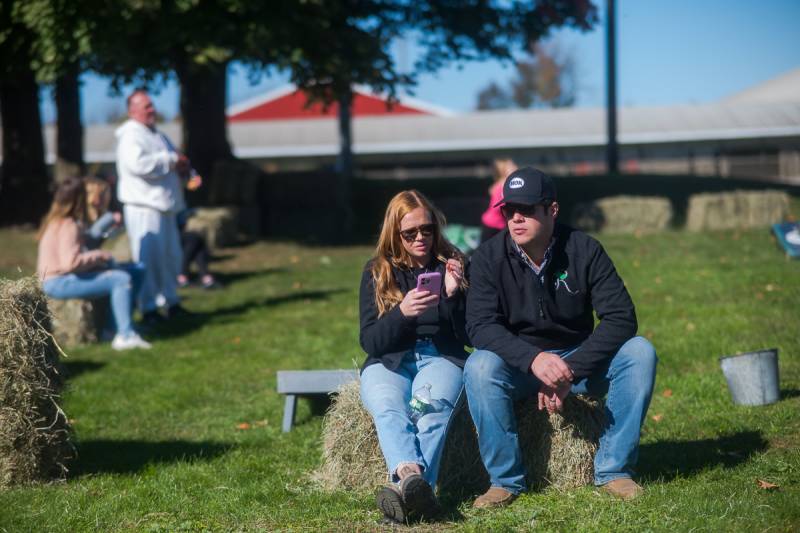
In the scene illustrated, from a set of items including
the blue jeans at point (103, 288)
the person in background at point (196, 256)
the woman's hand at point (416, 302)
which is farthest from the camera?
the person in background at point (196, 256)

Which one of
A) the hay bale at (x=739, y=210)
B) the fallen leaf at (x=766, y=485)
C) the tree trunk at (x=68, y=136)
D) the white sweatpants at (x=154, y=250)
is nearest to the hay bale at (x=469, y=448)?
the fallen leaf at (x=766, y=485)

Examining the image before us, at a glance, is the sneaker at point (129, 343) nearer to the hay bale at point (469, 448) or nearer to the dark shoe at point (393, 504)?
the hay bale at point (469, 448)

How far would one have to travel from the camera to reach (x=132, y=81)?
17.7 metres

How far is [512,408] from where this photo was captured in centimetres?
523

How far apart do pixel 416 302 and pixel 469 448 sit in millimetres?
837

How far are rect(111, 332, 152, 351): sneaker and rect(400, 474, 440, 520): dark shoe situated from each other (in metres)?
5.86

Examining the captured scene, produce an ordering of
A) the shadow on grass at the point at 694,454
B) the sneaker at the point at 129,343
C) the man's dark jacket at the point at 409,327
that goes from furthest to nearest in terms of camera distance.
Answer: the sneaker at the point at 129,343 → the shadow on grass at the point at 694,454 → the man's dark jacket at the point at 409,327

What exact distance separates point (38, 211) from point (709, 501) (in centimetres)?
1935

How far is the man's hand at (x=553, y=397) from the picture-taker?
506 centimetres

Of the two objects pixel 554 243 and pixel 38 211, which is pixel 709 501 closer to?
pixel 554 243

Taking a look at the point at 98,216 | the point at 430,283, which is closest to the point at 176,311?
the point at 98,216

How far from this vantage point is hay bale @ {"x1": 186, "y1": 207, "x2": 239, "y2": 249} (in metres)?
17.0

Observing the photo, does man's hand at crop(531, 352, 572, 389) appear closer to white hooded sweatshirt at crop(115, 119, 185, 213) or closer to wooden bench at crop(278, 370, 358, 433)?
wooden bench at crop(278, 370, 358, 433)

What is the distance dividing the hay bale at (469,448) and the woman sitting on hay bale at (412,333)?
21 centimetres
